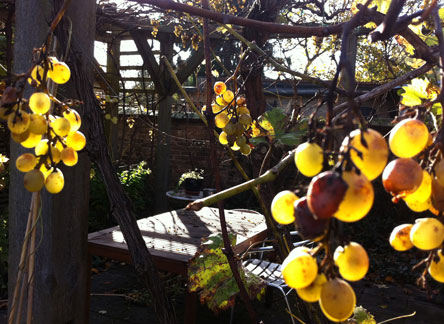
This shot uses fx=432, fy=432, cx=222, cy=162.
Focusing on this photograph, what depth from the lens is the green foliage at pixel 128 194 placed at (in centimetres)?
525

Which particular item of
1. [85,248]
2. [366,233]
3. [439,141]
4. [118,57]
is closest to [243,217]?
[366,233]

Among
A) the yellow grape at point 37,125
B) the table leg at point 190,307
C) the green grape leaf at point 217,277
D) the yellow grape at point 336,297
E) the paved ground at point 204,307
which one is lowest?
the paved ground at point 204,307

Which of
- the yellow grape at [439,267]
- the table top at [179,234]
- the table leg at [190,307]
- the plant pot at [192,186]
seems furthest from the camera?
the plant pot at [192,186]

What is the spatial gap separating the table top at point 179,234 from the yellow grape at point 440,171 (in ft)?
8.39

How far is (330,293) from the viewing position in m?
0.33

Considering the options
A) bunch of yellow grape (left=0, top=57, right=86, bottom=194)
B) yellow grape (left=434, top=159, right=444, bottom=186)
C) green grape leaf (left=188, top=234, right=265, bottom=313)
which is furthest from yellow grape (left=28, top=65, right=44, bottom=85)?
green grape leaf (left=188, top=234, right=265, bottom=313)

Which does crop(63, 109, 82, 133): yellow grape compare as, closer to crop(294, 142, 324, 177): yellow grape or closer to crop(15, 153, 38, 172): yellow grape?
crop(15, 153, 38, 172): yellow grape

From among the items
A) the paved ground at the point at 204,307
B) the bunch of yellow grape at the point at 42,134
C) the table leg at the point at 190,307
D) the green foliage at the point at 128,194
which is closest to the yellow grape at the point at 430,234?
the bunch of yellow grape at the point at 42,134

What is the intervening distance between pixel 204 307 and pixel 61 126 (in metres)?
3.70

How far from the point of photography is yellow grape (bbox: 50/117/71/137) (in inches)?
23.8

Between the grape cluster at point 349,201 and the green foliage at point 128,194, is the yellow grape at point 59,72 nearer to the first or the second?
the grape cluster at point 349,201

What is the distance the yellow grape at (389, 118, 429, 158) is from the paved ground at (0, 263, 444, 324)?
3.23 meters

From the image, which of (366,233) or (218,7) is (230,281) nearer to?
(218,7)

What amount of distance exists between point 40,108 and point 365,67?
7.40 m
